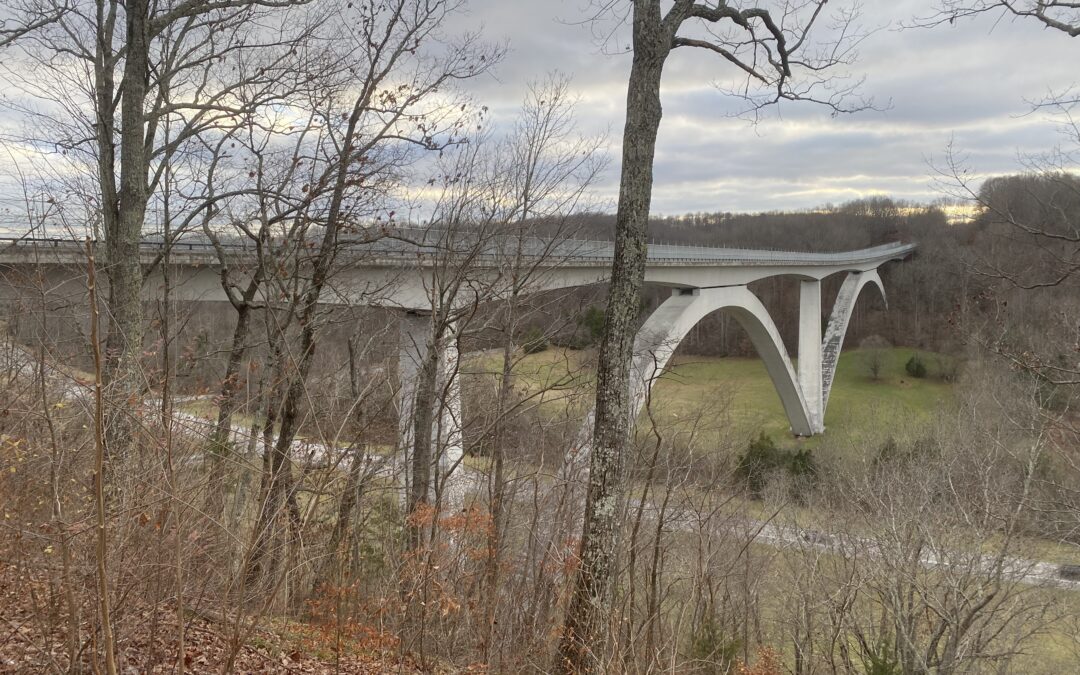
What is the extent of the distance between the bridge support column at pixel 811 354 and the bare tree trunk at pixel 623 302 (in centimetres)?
3236

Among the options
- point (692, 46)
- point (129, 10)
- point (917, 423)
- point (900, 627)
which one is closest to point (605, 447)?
point (692, 46)

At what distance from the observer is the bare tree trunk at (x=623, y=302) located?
5.35m

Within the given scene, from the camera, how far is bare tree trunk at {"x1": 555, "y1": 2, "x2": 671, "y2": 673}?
211 inches

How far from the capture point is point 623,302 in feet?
17.8

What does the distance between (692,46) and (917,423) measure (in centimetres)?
2435

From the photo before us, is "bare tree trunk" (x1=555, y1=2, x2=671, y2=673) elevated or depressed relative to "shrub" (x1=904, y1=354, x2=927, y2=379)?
elevated

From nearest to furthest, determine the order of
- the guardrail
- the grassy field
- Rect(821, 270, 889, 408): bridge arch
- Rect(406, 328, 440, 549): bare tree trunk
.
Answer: Rect(406, 328, 440, 549): bare tree trunk → the guardrail → the grassy field → Rect(821, 270, 889, 408): bridge arch

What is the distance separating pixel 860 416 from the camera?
37469mm

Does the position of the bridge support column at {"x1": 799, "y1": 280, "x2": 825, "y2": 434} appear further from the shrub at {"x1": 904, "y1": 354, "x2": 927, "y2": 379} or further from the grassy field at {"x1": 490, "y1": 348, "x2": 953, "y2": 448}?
the shrub at {"x1": 904, "y1": 354, "x2": 927, "y2": 379}

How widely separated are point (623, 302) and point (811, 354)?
116 feet

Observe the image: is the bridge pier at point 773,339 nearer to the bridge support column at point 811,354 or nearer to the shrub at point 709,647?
the bridge support column at point 811,354

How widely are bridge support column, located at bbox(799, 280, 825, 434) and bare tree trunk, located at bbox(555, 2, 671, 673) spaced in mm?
32358

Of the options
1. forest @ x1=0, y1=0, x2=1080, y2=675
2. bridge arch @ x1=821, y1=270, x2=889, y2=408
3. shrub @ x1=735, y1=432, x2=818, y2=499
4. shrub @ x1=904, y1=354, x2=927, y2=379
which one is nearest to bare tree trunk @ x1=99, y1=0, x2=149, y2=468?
forest @ x1=0, y1=0, x2=1080, y2=675

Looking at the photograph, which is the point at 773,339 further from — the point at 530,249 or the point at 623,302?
the point at 623,302
